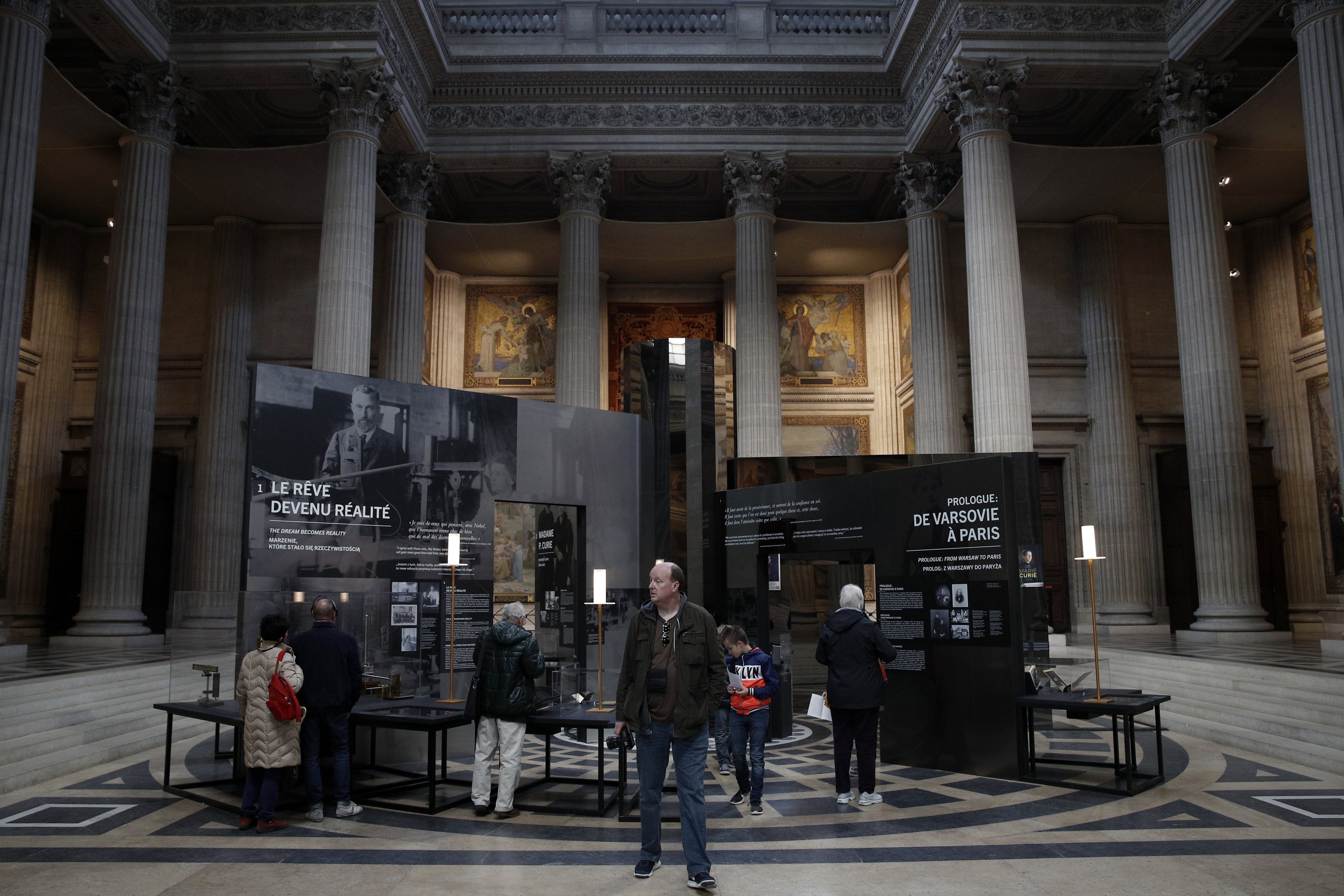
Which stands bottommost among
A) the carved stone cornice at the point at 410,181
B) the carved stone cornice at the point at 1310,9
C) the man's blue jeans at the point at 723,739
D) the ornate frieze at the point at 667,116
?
the man's blue jeans at the point at 723,739

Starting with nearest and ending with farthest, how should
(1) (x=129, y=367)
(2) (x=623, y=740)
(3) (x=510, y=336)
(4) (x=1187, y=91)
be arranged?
(2) (x=623, y=740) < (1) (x=129, y=367) < (4) (x=1187, y=91) < (3) (x=510, y=336)

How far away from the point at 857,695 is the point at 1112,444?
15826 millimetres

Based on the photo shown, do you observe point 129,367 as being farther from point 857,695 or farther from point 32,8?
point 857,695

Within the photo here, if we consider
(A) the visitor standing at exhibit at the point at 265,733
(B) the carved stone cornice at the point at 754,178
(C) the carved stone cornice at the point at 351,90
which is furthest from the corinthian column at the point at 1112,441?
(A) the visitor standing at exhibit at the point at 265,733

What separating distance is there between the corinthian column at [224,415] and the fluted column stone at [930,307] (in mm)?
14259

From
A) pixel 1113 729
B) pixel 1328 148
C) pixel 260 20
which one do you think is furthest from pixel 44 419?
pixel 1328 148

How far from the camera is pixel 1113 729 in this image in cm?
779

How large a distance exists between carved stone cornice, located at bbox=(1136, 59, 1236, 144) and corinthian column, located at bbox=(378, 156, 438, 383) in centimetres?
1421

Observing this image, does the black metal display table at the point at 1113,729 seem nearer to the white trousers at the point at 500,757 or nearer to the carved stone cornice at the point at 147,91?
the white trousers at the point at 500,757

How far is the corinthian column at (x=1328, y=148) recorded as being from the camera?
12.4 m

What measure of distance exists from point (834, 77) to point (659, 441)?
1155 cm

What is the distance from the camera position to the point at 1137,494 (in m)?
20.2

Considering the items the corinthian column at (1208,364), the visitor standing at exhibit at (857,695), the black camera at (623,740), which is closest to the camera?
the black camera at (623,740)

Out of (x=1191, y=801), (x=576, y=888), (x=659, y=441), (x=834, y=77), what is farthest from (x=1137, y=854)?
(x=834, y=77)
